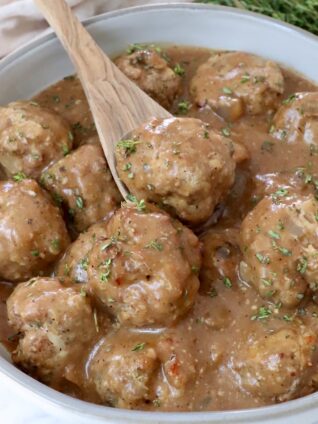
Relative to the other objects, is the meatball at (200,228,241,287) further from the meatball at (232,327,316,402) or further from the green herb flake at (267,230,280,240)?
the meatball at (232,327,316,402)

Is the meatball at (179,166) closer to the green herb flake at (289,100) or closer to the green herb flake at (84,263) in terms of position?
the green herb flake at (84,263)

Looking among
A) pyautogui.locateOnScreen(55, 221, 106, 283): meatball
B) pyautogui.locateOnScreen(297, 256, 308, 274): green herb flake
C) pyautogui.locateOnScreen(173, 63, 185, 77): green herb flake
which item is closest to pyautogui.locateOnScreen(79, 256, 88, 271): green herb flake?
pyautogui.locateOnScreen(55, 221, 106, 283): meatball

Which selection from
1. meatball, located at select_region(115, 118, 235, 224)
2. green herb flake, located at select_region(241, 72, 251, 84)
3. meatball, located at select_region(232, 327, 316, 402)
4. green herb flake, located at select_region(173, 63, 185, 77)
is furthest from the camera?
green herb flake, located at select_region(173, 63, 185, 77)

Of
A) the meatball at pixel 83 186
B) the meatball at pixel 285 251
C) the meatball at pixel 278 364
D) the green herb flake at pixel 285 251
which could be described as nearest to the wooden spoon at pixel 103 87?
the meatball at pixel 83 186

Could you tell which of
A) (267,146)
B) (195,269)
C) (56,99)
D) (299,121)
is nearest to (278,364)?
(195,269)

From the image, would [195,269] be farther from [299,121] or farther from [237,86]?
[237,86]
